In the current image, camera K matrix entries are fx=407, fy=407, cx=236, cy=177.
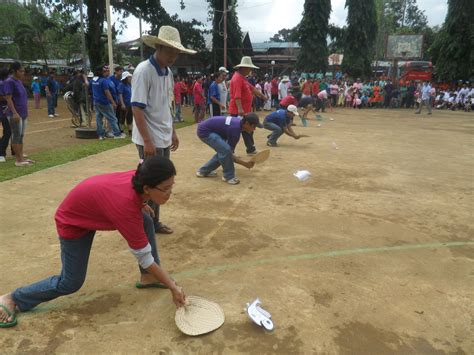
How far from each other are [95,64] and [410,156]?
18498mm

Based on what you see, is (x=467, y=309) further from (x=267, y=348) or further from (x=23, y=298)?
(x=23, y=298)

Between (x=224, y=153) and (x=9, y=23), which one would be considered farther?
(x=9, y=23)

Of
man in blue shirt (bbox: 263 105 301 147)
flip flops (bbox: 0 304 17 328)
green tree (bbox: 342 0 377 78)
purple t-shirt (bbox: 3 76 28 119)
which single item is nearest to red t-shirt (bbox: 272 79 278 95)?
man in blue shirt (bbox: 263 105 301 147)

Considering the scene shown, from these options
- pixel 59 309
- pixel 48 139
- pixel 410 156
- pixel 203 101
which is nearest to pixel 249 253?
pixel 59 309

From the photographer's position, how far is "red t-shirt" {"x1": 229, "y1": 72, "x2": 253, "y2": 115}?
6943mm

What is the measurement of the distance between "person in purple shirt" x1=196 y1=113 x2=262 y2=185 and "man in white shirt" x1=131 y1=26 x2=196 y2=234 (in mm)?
1969

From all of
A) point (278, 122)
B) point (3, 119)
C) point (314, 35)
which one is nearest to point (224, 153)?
point (278, 122)

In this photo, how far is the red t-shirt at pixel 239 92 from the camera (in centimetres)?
694

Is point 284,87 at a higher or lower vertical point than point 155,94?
higher

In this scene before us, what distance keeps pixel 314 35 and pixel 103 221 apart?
2879 centimetres

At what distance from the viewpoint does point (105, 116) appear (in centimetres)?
938

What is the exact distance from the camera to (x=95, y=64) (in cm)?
2183

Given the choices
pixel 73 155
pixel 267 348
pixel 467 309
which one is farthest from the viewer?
pixel 73 155

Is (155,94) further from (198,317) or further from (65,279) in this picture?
(198,317)
